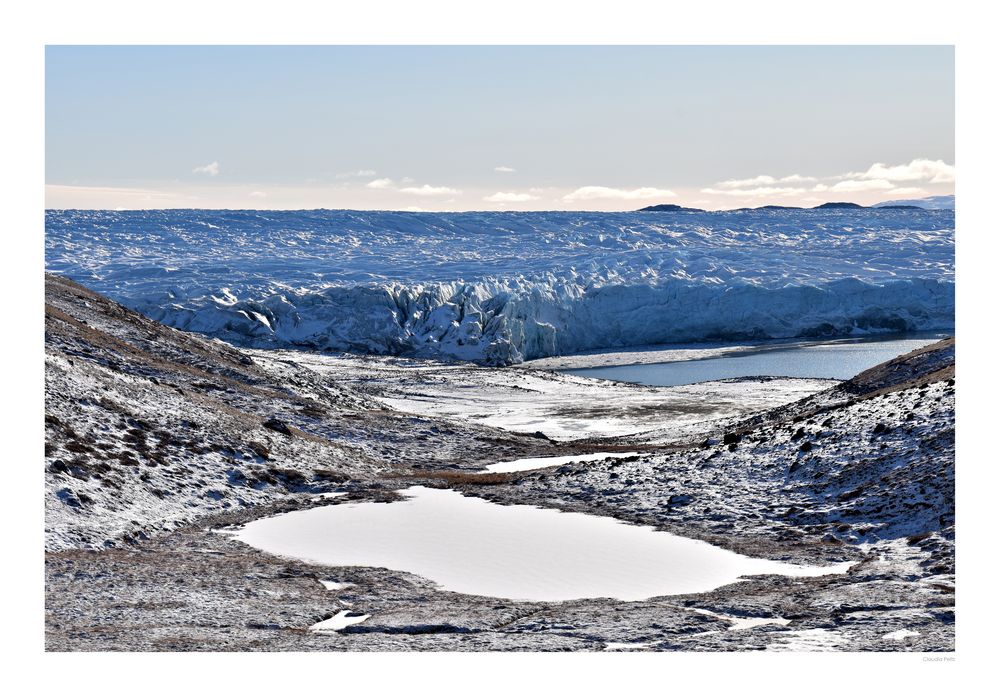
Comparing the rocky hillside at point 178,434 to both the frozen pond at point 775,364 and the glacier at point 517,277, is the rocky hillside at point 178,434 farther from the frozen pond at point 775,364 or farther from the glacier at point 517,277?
the glacier at point 517,277

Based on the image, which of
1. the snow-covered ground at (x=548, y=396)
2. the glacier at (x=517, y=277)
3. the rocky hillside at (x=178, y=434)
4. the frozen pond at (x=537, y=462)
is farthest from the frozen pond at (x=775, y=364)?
the frozen pond at (x=537, y=462)

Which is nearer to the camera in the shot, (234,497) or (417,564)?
(417,564)

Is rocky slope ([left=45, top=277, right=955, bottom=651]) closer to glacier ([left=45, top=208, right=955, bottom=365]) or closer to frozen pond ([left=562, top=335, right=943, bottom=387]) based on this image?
frozen pond ([left=562, top=335, right=943, bottom=387])

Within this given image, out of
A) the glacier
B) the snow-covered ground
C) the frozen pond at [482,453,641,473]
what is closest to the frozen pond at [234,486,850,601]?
the frozen pond at [482,453,641,473]

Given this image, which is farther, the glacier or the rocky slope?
the glacier

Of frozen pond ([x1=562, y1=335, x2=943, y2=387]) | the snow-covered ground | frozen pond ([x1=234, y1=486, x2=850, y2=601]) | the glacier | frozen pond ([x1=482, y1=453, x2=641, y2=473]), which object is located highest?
the glacier

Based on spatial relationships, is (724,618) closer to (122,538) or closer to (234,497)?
(122,538)
